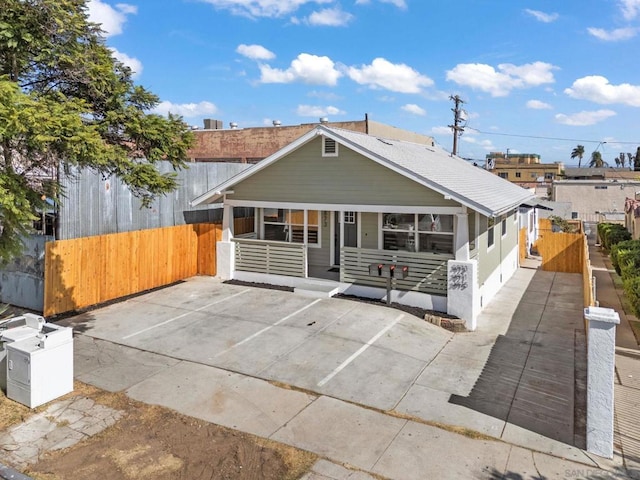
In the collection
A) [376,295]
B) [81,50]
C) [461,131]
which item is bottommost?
[376,295]

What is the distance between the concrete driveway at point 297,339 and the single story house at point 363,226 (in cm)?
106

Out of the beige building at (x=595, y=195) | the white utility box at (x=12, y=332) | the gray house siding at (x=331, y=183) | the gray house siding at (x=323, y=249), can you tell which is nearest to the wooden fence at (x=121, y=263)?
the gray house siding at (x=331, y=183)

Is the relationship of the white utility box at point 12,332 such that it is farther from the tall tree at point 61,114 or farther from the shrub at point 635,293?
the shrub at point 635,293

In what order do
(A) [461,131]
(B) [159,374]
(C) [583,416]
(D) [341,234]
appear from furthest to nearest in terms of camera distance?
(A) [461,131]
(D) [341,234]
(B) [159,374]
(C) [583,416]

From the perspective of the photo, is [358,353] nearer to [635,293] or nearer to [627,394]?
[627,394]

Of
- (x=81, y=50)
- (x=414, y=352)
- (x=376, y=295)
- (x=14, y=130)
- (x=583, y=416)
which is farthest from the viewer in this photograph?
(x=376, y=295)

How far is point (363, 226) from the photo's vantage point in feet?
45.5

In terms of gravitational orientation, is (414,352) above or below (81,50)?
below

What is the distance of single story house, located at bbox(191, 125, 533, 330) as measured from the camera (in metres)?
12.1

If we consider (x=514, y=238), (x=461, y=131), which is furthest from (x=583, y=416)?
(x=461, y=131)

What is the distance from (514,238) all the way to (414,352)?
11898mm

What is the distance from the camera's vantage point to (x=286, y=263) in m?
14.8

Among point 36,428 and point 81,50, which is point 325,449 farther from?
point 81,50

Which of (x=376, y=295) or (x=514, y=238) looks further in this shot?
(x=514, y=238)
